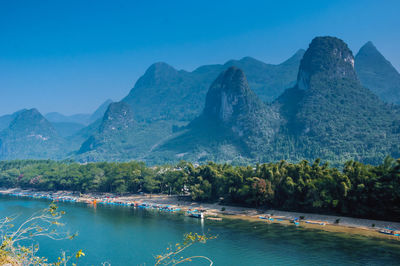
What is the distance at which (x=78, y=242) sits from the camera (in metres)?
49.0

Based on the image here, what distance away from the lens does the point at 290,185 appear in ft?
196

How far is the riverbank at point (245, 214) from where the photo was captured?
5000 cm

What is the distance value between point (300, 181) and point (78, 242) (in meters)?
38.6

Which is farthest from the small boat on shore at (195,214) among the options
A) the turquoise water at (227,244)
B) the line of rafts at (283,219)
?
the line of rafts at (283,219)

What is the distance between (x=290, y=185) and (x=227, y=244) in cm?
2036

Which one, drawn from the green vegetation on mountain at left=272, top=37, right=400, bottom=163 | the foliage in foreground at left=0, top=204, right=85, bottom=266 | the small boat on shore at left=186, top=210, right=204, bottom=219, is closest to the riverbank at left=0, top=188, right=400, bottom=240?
the small boat on shore at left=186, top=210, right=204, bottom=219

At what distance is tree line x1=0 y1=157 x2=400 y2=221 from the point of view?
50406mm

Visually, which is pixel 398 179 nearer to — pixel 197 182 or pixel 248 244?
pixel 248 244

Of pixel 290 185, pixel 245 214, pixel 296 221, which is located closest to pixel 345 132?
pixel 245 214

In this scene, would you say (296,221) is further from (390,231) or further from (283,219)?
(390,231)

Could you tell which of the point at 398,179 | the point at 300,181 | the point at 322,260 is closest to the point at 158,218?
the point at 300,181

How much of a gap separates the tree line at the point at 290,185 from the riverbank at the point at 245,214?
4.74 feet

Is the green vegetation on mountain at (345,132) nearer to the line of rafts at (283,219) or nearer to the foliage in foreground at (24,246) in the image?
the line of rafts at (283,219)

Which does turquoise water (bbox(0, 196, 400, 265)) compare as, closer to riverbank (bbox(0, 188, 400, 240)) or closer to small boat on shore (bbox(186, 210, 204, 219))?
small boat on shore (bbox(186, 210, 204, 219))
